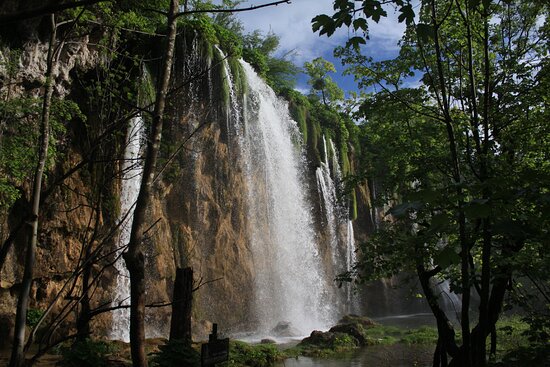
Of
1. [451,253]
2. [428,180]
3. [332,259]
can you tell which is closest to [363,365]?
[428,180]

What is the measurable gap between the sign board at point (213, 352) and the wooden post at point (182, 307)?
87 cm

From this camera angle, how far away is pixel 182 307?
6383mm

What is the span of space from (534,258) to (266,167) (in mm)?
16425

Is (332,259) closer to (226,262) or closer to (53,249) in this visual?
(226,262)

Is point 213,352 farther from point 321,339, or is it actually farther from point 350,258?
point 350,258

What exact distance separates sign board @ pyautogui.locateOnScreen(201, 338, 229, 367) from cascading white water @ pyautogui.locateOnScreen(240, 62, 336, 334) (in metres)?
13.6

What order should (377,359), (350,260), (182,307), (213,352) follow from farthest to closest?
(350,260) → (377,359) → (182,307) → (213,352)

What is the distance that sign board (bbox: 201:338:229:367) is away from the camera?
518cm

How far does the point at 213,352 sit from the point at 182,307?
4.07ft

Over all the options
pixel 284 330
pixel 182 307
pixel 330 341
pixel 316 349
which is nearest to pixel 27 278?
pixel 182 307

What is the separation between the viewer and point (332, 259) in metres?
26.4

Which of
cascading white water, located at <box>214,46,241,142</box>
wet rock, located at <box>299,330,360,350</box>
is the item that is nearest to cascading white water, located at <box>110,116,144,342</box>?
cascading white water, located at <box>214,46,241,142</box>

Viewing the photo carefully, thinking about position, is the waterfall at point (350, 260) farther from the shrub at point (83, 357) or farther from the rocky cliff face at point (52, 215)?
the shrub at point (83, 357)

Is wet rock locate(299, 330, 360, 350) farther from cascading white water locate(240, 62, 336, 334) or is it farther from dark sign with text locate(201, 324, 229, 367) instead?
dark sign with text locate(201, 324, 229, 367)
